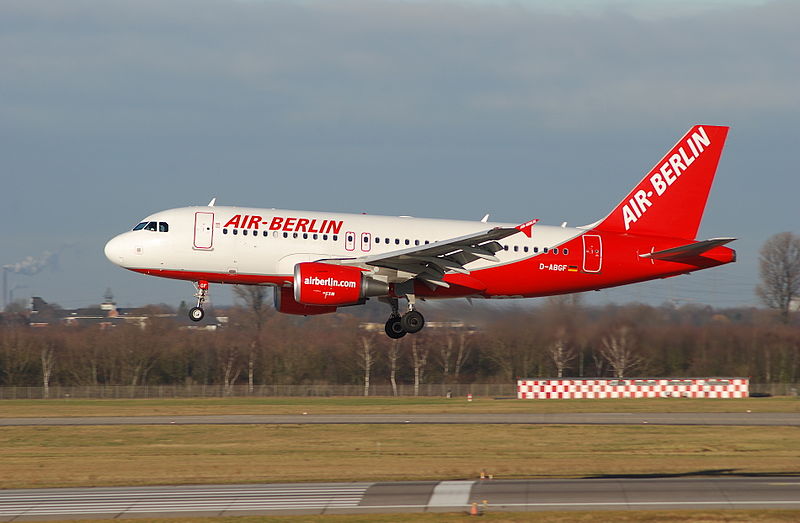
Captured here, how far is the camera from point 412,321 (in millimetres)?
41219

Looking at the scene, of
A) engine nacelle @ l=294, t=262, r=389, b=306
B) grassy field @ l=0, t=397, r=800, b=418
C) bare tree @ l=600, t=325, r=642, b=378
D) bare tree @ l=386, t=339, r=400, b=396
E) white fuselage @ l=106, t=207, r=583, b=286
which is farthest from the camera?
bare tree @ l=386, t=339, r=400, b=396

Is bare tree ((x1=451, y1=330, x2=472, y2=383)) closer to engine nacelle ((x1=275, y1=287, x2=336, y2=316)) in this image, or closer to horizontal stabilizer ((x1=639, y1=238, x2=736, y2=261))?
horizontal stabilizer ((x1=639, y1=238, x2=736, y2=261))

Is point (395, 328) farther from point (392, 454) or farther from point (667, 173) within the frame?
point (667, 173)

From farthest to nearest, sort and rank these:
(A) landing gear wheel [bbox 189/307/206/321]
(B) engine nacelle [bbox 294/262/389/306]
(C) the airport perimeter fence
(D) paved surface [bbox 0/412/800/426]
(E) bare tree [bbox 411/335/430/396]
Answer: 1. (E) bare tree [bbox 411/335/430/396]
2. (C) the airport perimeter fence
3. (D) paved surface [bbox 0/412/800/426]
4. (A) landing gear wheel [bbox 189/307/206/321]
5. (B) engine nacelle [bbox 294/262/389/306]

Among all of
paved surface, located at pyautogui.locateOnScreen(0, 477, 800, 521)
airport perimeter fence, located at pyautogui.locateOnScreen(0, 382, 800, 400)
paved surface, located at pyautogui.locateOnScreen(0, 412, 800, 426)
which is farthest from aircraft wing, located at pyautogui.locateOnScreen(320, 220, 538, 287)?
airport perimeter fence, located at pyautogui.locateOnScreen(0, 382, 800, 400)

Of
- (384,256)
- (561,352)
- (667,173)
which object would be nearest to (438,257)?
(384,256)

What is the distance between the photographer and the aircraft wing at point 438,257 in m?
38.0

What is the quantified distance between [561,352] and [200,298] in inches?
1192

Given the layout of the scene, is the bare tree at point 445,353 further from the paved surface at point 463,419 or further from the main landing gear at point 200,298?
the main landing gear at point 200,298

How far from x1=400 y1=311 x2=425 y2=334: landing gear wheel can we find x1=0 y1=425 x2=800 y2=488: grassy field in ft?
18.0

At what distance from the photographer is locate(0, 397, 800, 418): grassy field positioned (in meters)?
63.6

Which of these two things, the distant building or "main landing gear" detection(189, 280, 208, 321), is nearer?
"main landing gear" detection(189, 280, 208, 321)

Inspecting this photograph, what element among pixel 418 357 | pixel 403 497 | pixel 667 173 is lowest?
pixel 403 497

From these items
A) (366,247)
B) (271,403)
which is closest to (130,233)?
(366,247)
